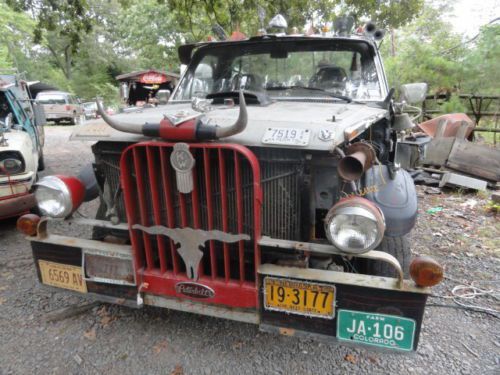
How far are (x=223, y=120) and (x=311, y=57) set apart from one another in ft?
5.73

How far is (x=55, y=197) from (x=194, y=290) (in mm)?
1098

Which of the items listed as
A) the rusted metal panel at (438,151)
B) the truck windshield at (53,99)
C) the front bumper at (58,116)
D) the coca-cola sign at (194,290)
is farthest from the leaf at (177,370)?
the truck windshield at (53,99)

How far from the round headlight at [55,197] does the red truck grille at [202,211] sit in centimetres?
46

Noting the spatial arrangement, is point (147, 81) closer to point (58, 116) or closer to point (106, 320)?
point (58, 116)

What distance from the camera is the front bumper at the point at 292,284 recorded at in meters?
1.86

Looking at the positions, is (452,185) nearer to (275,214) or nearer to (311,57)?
(311,57)

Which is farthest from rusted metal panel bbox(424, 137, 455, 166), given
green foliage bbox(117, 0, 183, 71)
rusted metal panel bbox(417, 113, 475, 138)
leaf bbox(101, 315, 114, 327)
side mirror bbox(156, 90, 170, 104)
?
green foliage bbox(117, 0, 183, 71)

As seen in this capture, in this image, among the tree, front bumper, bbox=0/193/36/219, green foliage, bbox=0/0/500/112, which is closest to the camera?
front bumper, bbox=0/193/36/219

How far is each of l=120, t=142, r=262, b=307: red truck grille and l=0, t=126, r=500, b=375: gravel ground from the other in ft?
1.64

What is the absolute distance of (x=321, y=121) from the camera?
6.76ft

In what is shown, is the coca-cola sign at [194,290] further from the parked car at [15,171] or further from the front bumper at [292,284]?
the parked car at [15,171]

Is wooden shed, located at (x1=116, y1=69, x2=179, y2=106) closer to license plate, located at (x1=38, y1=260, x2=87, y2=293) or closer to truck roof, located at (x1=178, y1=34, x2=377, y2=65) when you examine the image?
truck roof, located at (x1=178, y1=34, x2=377, y2=65)

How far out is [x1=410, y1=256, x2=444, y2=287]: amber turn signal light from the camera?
1739 mm

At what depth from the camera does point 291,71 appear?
343 centimetres
